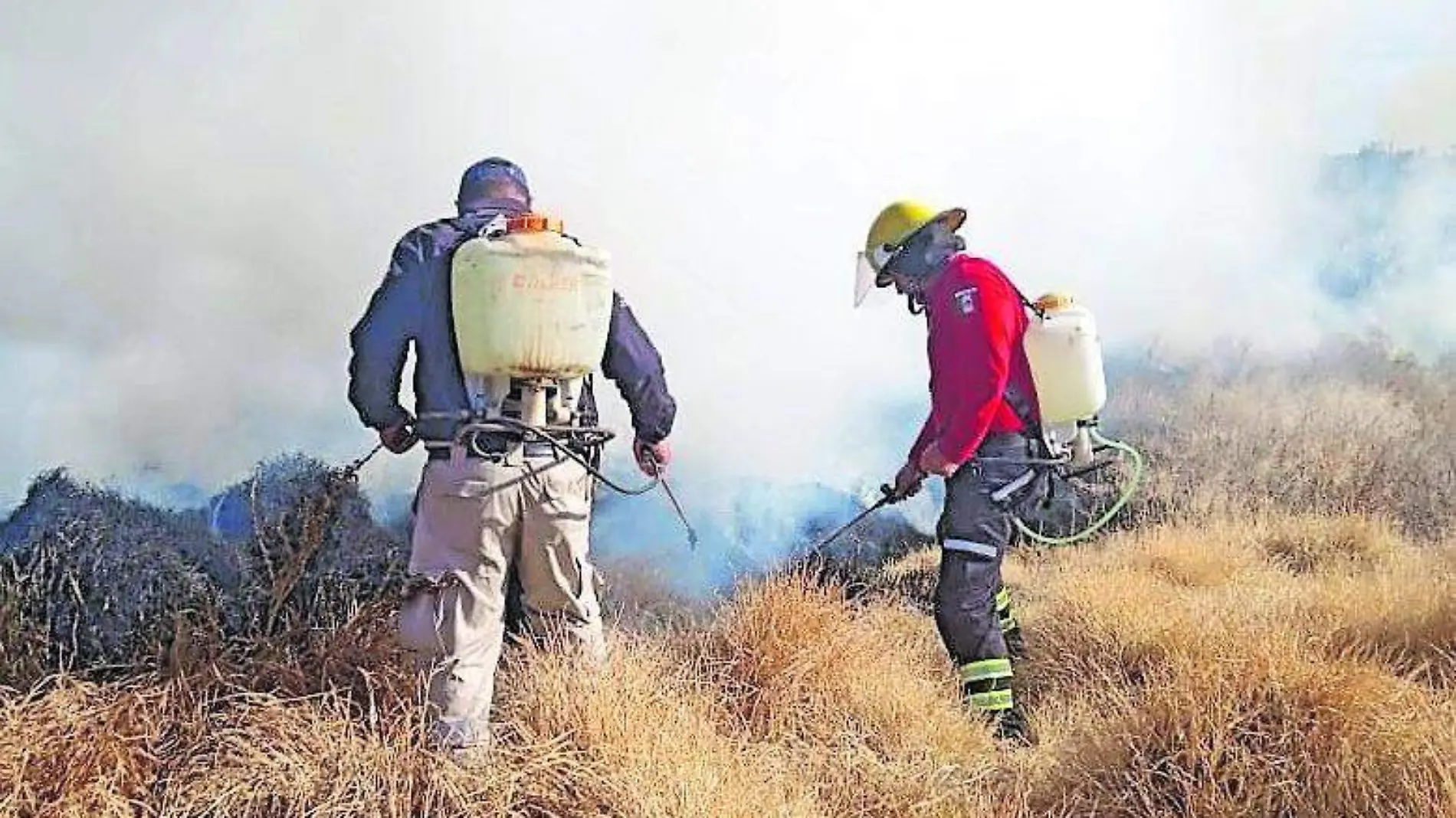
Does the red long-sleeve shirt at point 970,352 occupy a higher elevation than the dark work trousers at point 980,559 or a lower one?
higher

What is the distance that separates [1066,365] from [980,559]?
80 cm

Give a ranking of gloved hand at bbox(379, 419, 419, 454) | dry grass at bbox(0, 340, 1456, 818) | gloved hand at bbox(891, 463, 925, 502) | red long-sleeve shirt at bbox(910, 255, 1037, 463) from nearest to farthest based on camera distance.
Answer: dry grass at bbox(0, 340, 1456, 818) → gloved hand at bbox(379, 419, 419, 454) → red long-sleeve shirt at bbox(910, 255, 1037, 463) → gloved hand at bbox(891, 463, 925, 502)

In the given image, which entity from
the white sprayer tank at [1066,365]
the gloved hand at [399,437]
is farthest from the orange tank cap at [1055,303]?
the gloved hand at [399,437]

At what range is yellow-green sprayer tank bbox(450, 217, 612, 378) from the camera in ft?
12.1

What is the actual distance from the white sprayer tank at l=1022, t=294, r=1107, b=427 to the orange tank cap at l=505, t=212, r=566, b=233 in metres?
2.01

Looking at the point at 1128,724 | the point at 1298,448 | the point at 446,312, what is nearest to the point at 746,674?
the point at 1128,724

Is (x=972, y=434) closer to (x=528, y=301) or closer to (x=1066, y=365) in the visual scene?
(x=1066, y=365)

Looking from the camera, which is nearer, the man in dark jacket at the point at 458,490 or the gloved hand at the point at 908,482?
the man in dark jacket at the point at 458,490

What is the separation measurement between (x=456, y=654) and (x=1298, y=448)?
765 cm

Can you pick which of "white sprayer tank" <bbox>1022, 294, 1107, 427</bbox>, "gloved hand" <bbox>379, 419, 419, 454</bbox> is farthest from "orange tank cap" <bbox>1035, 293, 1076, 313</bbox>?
"gloved hand" <bbox>379, 419, 419, 454</bbox>

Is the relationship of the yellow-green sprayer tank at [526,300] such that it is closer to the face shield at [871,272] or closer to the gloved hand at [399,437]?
the gloved hand at [399,437]

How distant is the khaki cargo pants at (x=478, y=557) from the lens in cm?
379

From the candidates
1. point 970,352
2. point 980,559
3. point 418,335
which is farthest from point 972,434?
point 418,335

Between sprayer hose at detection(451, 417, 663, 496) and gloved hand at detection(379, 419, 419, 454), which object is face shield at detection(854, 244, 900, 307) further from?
gloved hand at detection(379, 419, 419, 454)
